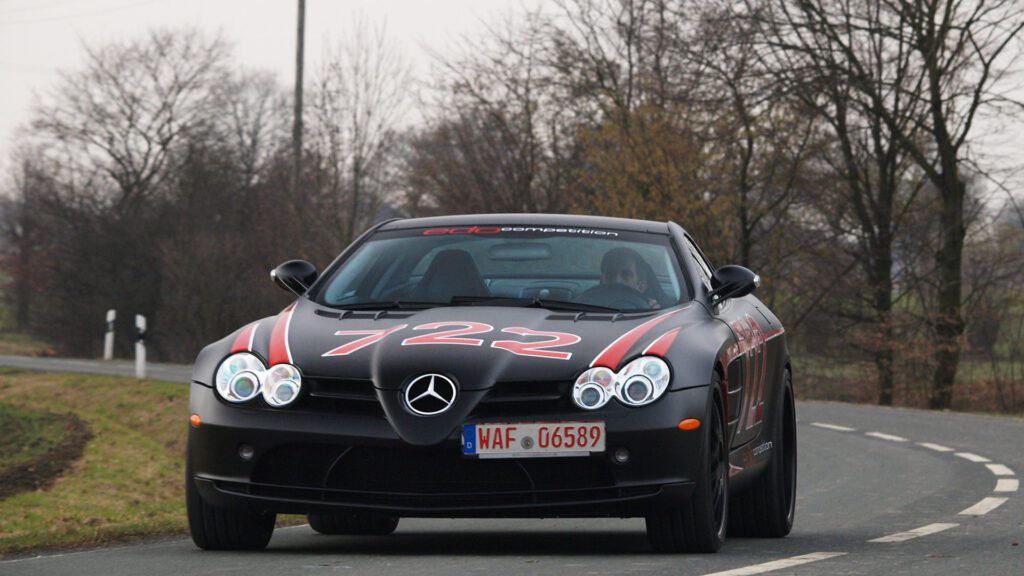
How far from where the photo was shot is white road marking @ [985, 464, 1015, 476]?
13641 mm

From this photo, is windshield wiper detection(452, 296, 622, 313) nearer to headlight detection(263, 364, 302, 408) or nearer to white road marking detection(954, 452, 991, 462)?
headlight detection(263, 364, 302, 408)

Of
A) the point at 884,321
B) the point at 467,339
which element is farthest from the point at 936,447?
the point at 884,321

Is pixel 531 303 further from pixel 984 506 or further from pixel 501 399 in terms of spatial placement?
pixel 984 506

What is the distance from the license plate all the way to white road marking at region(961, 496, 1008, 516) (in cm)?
412

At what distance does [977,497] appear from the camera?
448 inches

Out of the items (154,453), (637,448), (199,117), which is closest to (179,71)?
(199,117)

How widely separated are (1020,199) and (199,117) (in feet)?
114

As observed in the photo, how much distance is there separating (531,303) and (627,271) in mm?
554

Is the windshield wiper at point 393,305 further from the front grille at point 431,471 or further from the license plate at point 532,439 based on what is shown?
the license plate at point 532,439

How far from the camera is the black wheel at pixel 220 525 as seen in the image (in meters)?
7.16

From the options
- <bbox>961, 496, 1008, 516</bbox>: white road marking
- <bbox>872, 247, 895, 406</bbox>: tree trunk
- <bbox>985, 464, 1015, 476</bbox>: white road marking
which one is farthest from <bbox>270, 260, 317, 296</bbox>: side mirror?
<bbox>872, 247, 895, 406</bbox>: tree trunk

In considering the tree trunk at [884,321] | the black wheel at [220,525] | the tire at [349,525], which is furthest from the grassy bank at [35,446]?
the tree trunk at [884,321]

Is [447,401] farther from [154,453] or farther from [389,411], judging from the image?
[154,453]

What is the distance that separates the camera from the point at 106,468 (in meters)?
18.4
